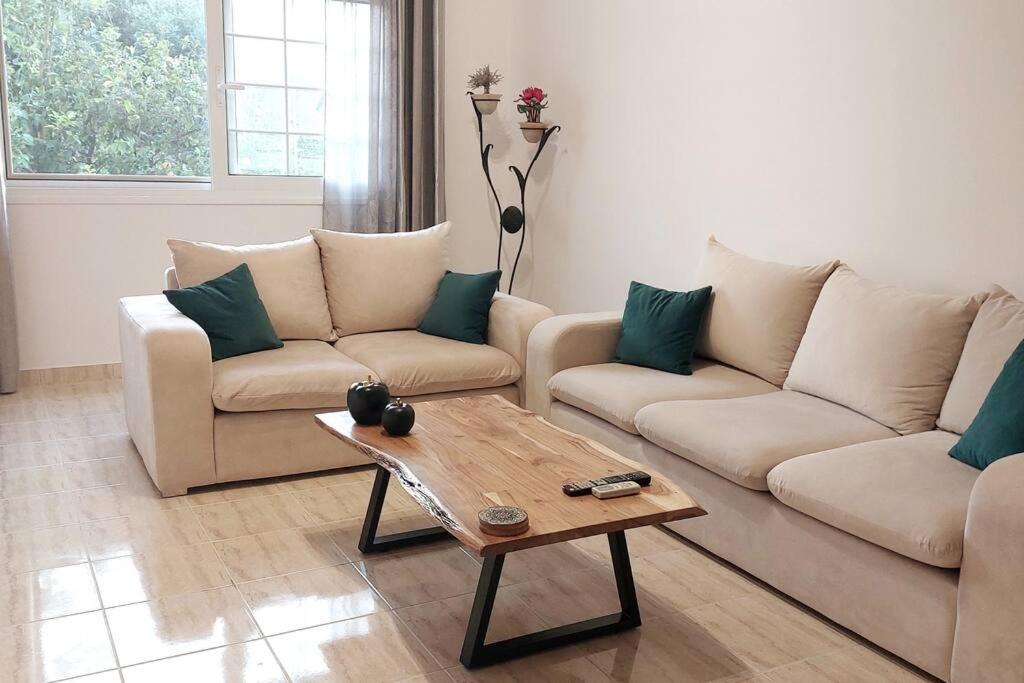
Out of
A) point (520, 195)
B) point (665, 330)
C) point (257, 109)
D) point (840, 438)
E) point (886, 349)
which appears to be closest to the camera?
point (840, 438)

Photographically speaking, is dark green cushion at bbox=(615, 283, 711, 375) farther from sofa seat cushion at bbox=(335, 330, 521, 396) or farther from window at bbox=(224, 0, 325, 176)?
window at bbox=(224, 0, 325, 176)

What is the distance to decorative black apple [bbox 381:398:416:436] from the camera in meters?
2.93

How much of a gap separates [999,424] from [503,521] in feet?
4.69

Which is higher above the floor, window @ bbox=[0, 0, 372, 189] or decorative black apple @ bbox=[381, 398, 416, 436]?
window @ bbox=[0, 0, 372, 189]

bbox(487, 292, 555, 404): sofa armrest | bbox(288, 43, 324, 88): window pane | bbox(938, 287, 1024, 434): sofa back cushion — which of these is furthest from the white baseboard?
bbox(938, 287, 1024, 434): sofa back cushion

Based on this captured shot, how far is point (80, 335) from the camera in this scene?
526 centimetres

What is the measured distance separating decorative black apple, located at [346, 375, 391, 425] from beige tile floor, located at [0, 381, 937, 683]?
Result: 48 cm

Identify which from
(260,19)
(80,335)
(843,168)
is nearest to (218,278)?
(80,335)

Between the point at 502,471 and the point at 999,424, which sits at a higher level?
the point at 999,424

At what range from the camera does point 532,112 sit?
5516 millimetres

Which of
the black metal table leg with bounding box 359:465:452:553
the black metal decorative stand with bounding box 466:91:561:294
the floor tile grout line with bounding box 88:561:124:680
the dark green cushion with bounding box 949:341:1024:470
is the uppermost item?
the black metal decorative stand with bounding box 466:91:561:294

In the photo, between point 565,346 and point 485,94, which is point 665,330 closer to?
point 565,346

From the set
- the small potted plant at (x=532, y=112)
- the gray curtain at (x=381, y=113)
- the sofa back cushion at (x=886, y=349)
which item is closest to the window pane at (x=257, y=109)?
the gray curtain at (x=381, y=113)

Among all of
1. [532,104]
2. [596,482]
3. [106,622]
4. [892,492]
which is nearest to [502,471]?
[596,482]
